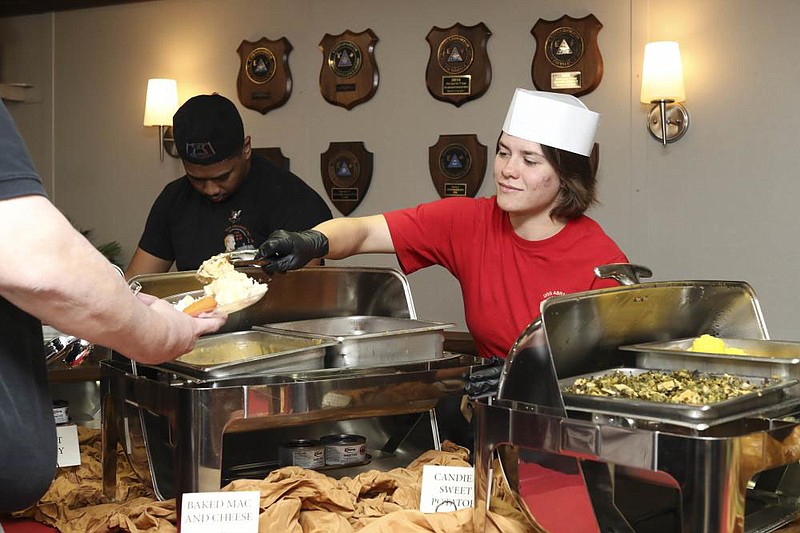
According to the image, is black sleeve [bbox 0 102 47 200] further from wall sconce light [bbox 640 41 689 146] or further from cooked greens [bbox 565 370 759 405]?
wall sconce light [bbox 640 41 689 146]

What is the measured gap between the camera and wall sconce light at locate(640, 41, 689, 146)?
164 inches

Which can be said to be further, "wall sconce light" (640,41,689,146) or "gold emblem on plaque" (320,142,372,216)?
"gold emblem on plaque" (320,142,372,216)

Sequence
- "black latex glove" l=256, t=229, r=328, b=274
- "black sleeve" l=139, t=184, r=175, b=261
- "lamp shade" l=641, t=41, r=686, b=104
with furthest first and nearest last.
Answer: "lamp shade" l=641, t=41, r=686, b=104 → "black sleeve" l=139, t=184, r=175, b=261 → "black latex glove" l=256, t=229, r=328, b=274

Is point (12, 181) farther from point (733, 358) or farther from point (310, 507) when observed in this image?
point (733, 358)

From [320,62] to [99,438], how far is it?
3.21 m

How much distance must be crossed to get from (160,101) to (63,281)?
4578mm

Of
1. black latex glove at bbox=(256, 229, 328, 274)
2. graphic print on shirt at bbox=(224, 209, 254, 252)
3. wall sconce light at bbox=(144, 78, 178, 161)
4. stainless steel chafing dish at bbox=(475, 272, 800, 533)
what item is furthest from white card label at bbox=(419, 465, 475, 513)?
wall sconce light at bbox=(144, 78, 178, 161)

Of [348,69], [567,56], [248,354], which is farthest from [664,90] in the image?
[248,354]

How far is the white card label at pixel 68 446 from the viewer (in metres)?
2.23

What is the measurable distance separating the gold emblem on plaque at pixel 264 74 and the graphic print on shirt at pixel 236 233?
1.91 m

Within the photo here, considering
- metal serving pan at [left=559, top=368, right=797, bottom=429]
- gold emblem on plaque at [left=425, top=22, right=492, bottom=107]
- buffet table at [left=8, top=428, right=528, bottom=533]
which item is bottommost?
buffet table at [left=8, top=428, right=528, bottom=533]

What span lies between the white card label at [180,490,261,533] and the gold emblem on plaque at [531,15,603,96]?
3213 mm

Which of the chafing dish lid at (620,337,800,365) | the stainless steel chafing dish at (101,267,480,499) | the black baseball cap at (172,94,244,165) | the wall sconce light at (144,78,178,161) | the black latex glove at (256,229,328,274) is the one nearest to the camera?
the stainless steel chafing dish at (101,267,480,499)

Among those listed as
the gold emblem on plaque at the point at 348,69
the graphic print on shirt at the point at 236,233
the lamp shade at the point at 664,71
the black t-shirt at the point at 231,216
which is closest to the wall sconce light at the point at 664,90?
the lamp shade at the point at 664,71
